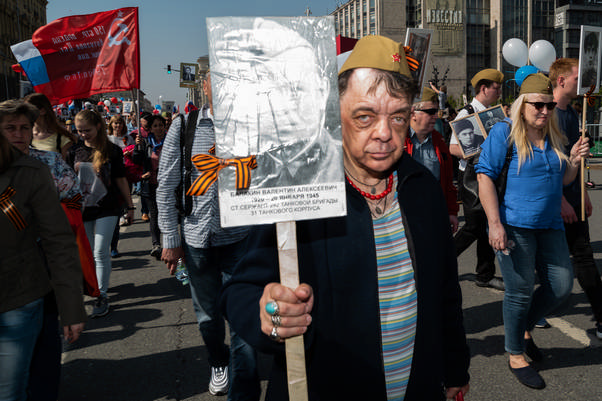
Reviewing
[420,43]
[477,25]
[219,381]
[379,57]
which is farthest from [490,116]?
[477,25]

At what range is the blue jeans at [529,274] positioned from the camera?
3.22 m

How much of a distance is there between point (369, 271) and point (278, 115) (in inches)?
21.7

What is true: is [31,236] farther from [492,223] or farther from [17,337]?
[492,223]

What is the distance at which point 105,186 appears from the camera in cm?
493

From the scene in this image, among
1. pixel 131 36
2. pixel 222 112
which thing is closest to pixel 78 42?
pixel 131 36

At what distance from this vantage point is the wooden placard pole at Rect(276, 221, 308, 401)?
48.4 inches

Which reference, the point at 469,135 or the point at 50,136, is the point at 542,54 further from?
the point at 50,136

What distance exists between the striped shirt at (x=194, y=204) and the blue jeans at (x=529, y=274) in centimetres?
175

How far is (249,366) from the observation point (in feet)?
9.24

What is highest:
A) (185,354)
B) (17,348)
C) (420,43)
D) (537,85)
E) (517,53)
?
(517,53)

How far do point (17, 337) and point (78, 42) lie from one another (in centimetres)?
470

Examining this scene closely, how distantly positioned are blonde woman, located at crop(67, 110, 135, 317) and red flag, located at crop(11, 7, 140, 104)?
948mm

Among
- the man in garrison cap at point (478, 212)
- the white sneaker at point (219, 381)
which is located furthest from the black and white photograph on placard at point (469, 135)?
the white sneaker at point (219, 381)

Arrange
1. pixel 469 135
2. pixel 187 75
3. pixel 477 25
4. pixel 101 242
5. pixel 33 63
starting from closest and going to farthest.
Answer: pixel 469 135, pixel 101 242, pixel 33 63, pixel 187 75, pixel 477 25
